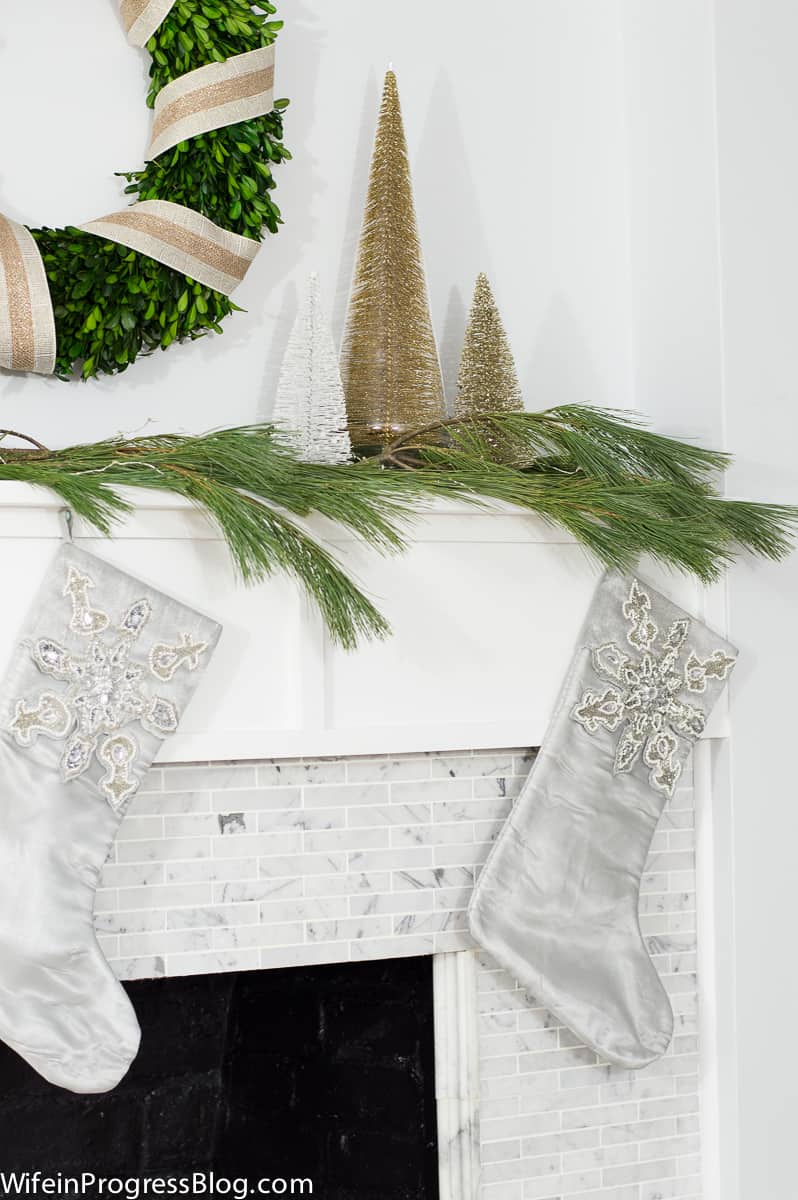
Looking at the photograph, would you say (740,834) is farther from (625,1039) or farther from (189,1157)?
(189,1157)

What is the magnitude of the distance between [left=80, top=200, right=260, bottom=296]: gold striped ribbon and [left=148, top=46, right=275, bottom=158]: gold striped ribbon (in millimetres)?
88

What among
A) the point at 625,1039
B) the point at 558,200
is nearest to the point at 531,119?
the point at 558,200

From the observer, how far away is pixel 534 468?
1384mm

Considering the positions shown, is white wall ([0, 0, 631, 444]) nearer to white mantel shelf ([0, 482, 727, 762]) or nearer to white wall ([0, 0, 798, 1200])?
white wall ([0, 0, 798, 1200])

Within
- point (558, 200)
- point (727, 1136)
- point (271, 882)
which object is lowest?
point (727, 1136)

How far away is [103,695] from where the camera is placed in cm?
109

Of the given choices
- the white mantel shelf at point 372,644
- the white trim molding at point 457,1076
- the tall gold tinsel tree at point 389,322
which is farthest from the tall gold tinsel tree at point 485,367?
the white trim molding at point 457,1076

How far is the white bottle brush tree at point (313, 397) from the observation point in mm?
1203

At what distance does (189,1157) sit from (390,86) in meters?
1.32

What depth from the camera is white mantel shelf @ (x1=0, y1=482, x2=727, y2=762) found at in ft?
3.70

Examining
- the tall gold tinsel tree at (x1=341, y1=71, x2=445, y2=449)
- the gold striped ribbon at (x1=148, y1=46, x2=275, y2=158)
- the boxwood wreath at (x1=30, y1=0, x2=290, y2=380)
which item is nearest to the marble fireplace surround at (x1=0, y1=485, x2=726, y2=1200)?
the tall gold tinsel tree at (x1=341, y1=71, x2=445, y2=449)

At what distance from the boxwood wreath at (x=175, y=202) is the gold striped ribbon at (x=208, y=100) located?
1 cm

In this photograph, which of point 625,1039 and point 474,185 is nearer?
point 625,1039

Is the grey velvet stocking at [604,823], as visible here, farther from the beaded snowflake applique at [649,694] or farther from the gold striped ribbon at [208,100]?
the gold striped ribbon at [208,100]
